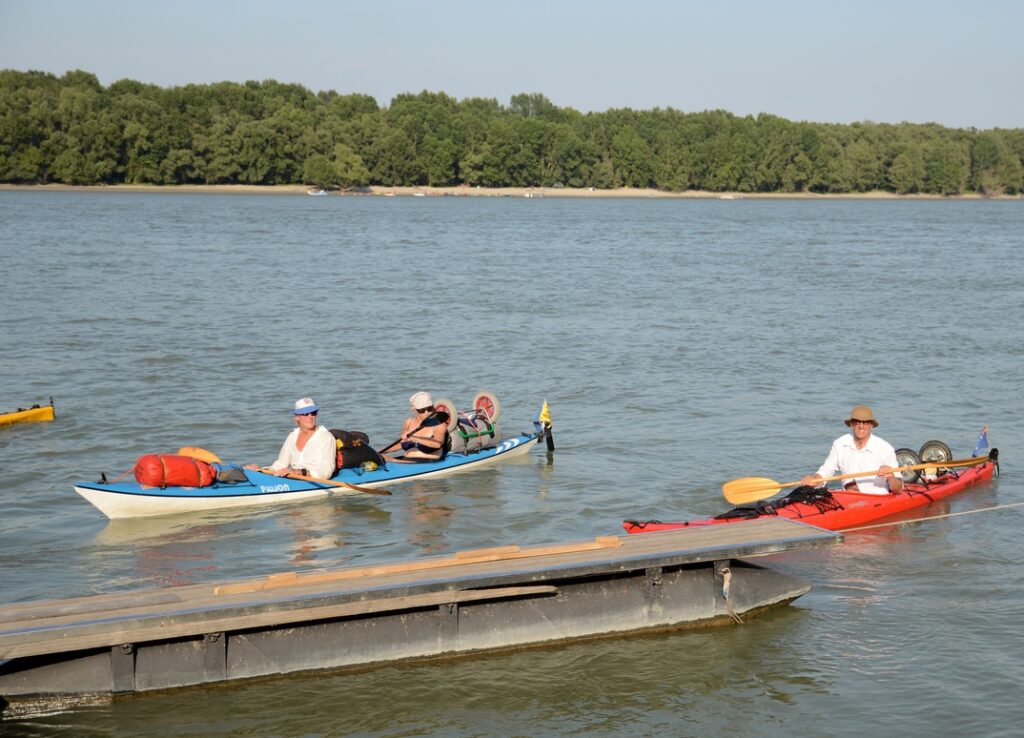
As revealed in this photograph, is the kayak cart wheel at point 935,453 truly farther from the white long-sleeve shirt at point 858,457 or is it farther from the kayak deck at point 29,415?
the kayak deck at point 29,415

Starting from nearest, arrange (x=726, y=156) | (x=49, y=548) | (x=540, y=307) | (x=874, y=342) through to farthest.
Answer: (x=49, y=548) < (x=874, y=342) < (x=540, y=307) < (x=726, y=156)

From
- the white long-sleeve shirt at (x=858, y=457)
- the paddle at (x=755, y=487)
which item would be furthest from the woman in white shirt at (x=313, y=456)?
the white long-sleeve shirt at (x=858, y=457)

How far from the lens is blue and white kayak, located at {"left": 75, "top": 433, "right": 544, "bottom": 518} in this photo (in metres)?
14.0

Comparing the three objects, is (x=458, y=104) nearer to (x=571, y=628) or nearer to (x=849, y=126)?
(x=849, y=126)

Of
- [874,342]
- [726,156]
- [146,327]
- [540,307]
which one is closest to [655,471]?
[874,342]

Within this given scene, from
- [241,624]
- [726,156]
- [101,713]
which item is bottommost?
[101,713]

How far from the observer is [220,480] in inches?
572

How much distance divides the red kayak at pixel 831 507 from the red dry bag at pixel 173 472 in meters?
5.05

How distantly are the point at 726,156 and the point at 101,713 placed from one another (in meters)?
163

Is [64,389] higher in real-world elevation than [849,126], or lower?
lower

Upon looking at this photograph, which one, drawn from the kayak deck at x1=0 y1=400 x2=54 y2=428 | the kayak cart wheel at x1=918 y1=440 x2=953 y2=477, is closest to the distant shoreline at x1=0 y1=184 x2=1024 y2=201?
the kayak deck at x1=0 y1=400 x2=54 y2=428

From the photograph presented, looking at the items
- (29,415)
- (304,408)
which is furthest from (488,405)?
(29,415)

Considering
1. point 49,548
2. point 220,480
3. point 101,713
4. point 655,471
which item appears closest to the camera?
point 101,713

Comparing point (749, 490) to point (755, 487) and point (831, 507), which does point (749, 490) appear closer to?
point (755, 487)
